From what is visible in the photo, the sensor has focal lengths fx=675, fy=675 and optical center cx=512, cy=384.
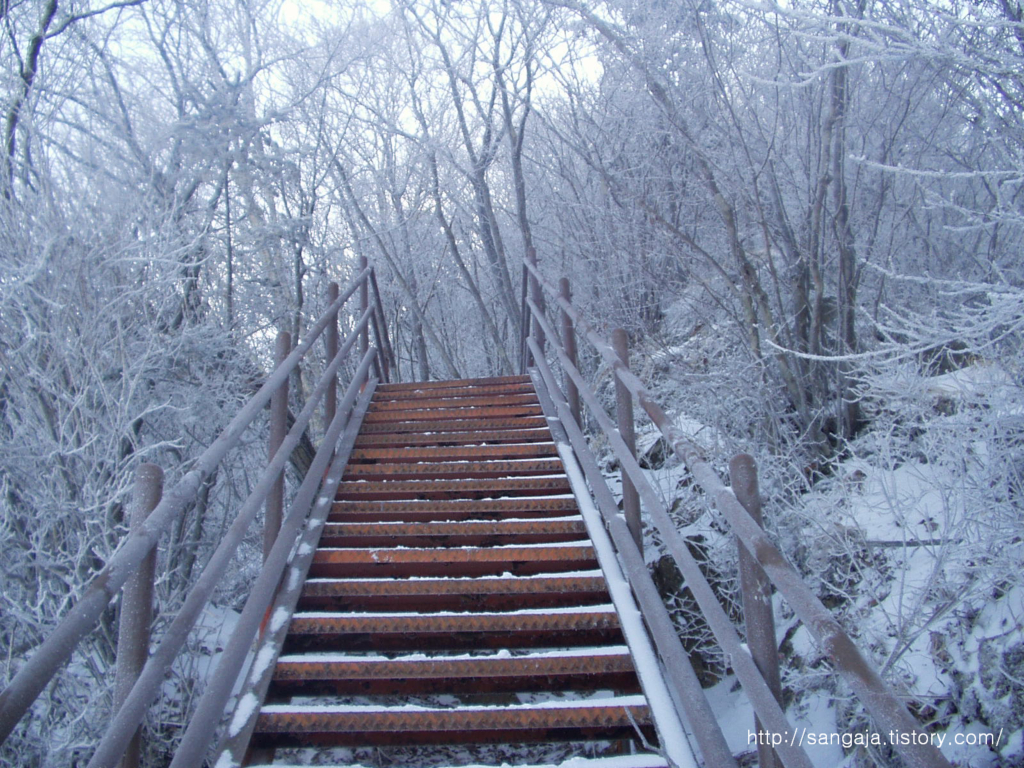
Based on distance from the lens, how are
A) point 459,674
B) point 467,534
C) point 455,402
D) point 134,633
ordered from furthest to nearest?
point 455,402 < point 467,534 < point 459,674 < point 134,633

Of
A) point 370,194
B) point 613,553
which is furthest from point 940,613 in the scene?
point 370,194

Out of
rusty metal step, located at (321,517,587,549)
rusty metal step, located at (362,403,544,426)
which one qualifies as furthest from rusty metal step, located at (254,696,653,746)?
rusty metal step, located at (362,403,544,426)

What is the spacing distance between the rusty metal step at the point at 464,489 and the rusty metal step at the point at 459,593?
905 mm

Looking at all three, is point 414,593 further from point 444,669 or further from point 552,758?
point 552,758

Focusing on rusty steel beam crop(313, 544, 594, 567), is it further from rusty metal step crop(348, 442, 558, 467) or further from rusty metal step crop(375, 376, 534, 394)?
rusty metal step crop(375, 376, 534, 394)

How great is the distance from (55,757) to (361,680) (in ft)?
9.17

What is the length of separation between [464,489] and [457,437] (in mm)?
869

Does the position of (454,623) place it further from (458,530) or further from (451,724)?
(458,530)

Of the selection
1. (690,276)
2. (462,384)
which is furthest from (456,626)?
(690,276)

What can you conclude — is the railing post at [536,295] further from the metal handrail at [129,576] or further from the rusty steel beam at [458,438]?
the metal handrail at [129,576]

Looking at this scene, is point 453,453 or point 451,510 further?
point 453,453

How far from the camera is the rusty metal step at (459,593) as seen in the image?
316 cm

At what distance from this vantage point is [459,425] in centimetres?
522

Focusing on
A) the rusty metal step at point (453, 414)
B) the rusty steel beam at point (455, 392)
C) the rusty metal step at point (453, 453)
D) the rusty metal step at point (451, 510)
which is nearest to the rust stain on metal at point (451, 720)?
the rusty metal step at point (451, 510)
